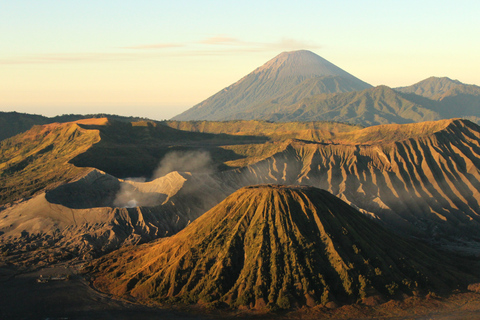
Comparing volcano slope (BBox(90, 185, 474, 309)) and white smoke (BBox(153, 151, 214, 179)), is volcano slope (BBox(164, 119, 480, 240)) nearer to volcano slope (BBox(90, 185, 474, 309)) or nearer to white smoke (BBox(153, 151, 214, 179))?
white smoke (BBox(153, 151, 214, 179))

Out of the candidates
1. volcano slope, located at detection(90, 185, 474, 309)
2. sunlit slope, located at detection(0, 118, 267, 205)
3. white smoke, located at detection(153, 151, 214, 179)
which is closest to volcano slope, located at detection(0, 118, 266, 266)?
sunlit slope, located at detection(0, 118, 267, 205)

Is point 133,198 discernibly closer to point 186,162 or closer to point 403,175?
point 186,162

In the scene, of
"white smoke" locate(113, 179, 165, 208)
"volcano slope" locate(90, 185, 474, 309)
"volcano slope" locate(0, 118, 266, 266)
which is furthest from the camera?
"white smoke" locate(113, 179, 165, 208)

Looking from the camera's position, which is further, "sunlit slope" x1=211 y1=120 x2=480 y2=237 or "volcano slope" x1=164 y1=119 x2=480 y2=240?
"sunlit slope" x1=211 y1=120 x2=480 y2=237

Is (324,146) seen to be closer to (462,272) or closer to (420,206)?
(420,206)

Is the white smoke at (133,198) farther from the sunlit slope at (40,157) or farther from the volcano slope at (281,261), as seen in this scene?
the volcano slope at (281,261)

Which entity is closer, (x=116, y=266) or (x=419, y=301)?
(x=419, y=301)

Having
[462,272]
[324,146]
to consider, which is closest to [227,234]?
[462,272]
